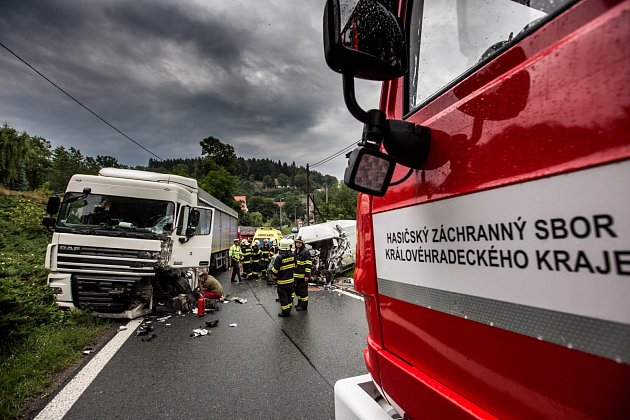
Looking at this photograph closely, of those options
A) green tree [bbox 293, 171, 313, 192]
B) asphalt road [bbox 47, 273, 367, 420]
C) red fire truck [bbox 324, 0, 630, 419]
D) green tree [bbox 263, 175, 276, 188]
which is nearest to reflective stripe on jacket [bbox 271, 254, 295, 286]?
asphalt road [bbox 47, 273, 367, 420]

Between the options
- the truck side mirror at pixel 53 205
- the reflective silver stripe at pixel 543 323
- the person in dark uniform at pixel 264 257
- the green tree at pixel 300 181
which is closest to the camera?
the reflective silver stripe at pixel 543 323

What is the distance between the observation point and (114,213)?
646cm

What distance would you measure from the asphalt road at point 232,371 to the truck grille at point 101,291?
0.80 m

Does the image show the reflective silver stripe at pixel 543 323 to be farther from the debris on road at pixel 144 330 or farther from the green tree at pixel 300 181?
the green tree at pixel 300 181

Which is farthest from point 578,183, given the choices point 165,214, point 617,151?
point 165,214

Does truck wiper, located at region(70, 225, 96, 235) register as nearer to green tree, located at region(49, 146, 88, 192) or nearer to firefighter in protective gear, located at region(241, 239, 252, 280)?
firefighter in protective gear, located at region(241, 239, 252, 280)

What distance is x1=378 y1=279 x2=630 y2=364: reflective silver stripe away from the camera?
625 millimetres

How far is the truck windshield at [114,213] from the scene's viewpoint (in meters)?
6.27

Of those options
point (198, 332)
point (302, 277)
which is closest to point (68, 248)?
point (198, 332)

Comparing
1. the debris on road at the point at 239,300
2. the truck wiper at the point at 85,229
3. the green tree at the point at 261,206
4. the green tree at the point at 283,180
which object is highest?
the green tree at the point at 283,180

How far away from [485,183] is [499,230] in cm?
14

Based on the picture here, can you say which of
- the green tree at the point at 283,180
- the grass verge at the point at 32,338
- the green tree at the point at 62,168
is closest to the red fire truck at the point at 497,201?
the grass verge at the point at 32,338

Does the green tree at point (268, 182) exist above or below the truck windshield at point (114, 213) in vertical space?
above

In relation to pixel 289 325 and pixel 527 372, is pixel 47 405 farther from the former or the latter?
Result: pixel 527 372
